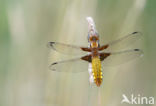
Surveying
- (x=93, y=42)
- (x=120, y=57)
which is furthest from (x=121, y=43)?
(x=93, y=42)

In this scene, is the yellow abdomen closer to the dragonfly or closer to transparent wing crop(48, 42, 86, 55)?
the dragonfly

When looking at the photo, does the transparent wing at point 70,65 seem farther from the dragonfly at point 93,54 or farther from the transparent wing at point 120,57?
the transparent wing at point 120,57

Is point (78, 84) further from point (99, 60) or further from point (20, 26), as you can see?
point (20, 26)

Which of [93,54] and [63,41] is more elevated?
[63,41]

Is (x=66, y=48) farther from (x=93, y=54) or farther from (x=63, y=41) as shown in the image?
(x=93, y=54)

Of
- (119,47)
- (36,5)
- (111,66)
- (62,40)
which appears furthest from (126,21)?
(36,5)

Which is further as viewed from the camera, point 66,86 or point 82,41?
point 82,41

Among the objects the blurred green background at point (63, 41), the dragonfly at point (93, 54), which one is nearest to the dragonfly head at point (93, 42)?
the dragonfly at point (93, 54)
